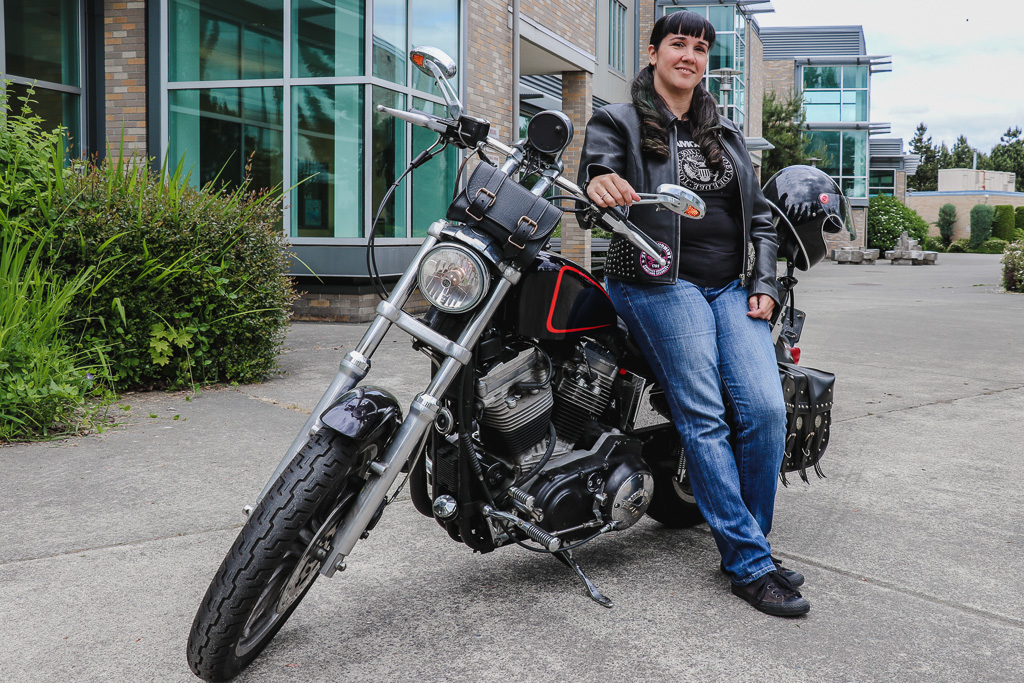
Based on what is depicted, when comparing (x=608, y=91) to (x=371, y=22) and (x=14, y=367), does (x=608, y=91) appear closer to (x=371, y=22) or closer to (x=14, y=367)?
(x=371, y=22)

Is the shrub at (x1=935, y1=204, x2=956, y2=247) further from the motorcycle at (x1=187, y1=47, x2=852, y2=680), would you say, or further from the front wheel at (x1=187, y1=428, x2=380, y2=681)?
the front wheel at (x1=187, y1=428, x2=380, y2=681)

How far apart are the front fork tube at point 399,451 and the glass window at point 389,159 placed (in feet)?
28.5

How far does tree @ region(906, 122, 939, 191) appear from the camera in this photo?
89188 mm

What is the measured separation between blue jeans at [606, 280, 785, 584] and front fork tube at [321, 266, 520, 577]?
0.71 metres

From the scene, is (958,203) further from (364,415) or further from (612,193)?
(364,415)

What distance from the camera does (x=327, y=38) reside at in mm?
11086

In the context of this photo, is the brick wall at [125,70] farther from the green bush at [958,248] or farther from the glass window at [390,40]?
the green bush at [958,248]

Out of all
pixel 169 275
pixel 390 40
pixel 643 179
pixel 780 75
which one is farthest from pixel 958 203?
pixel 643 179

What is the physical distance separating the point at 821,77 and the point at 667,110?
5079 centimetres

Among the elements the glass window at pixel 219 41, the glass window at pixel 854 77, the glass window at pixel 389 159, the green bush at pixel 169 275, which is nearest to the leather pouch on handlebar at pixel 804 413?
the green bush at pixel 169 275

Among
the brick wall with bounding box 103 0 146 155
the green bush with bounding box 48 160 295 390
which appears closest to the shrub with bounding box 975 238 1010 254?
the brick wall with bounding box 103 0 146 155

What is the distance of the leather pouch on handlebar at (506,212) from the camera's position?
2.53 meters

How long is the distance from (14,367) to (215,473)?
137 cm

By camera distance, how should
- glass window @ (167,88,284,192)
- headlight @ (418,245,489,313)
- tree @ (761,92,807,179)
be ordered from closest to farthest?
headlight @ (418,245,489,313) → glass window @ (167,88,284,192) → tree @ (761,92,807,179)
